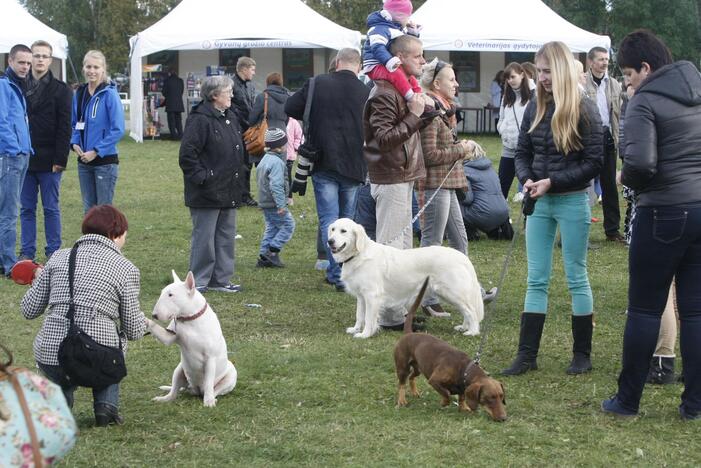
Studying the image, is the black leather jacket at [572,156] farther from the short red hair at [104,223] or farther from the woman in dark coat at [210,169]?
the woman in dark coat at [210,169]

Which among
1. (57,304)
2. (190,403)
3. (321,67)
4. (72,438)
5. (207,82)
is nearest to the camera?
(72,438)

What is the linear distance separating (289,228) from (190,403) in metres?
4.61

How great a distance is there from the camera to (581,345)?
6277 mm

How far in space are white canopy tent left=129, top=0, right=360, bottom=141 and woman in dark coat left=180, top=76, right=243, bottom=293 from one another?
16287 mm

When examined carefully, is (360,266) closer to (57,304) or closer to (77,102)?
(57,304)

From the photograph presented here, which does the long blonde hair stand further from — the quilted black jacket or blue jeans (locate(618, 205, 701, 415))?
the quilted black jacket

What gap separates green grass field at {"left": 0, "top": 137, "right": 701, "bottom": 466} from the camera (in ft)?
15.8

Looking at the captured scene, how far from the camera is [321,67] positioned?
30.4 m

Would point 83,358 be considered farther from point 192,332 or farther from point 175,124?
point 175,124

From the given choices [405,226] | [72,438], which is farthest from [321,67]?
[72,438]

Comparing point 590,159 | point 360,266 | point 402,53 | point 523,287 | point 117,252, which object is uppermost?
point 402,53

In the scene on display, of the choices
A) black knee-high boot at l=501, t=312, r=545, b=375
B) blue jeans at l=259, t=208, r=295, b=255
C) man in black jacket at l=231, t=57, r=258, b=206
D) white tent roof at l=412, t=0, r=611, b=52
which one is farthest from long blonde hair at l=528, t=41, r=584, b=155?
white tent roof at l=412, t=0, r=611, b=52

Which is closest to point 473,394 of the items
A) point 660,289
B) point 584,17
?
point 660,289

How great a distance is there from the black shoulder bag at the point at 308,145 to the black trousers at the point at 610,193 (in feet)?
13.2
